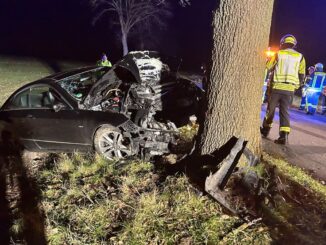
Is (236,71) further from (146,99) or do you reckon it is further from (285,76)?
(285,76)

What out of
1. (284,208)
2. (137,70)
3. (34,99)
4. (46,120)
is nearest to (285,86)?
(137,70)

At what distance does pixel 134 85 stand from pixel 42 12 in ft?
223

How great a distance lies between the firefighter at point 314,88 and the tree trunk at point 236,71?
5.36 m

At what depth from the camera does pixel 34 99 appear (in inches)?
219

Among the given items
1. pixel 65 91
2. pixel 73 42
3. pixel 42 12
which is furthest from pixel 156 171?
pixel 42 12

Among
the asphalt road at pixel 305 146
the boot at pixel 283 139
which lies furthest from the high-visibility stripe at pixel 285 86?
the asphalt road at pixel 305 146

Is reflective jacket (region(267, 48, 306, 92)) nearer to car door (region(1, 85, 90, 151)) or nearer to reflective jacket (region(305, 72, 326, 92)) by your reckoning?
reflective jacket (region(305, 72, 326, 92))

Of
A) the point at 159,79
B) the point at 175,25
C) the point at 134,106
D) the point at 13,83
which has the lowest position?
the point at 13,83

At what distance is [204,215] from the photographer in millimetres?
3566

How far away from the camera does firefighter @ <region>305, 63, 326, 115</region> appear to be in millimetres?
8926

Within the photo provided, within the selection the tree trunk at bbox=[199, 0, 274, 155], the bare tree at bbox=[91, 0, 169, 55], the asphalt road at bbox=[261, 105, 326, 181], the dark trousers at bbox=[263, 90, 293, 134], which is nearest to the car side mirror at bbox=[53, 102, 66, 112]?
the tree trunk at bbox=[199, 0, 274, 155]

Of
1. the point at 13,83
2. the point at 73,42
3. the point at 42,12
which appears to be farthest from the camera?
the point at 42,12

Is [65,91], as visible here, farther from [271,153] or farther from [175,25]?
[175,25]

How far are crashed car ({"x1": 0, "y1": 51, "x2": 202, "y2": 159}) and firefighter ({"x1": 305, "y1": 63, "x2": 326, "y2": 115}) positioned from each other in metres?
4.51
